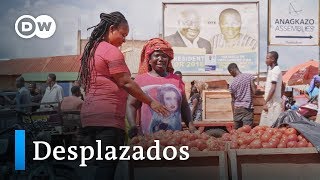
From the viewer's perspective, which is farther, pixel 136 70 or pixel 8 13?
pixel 136 70

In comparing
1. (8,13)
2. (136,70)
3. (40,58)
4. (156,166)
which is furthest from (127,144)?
(8,13)

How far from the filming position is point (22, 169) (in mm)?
4281

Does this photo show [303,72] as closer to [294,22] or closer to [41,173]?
[294,22]

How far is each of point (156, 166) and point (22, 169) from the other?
0.95m

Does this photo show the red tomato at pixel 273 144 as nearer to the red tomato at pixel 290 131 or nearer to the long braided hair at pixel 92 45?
the red tomato at pixel 290 131

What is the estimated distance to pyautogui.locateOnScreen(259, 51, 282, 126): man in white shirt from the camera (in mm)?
4395

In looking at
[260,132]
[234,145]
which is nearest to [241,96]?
[260,132]

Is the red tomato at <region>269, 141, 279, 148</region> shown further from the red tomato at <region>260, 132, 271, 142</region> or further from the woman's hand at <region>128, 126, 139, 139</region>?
the woman's hand at <region>128, 126, 139, 139</region>

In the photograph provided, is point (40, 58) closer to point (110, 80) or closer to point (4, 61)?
point (4, 61)

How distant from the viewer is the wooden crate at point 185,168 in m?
4.16

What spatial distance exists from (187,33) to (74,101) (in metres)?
0.95

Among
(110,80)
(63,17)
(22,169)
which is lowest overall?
(22,169)

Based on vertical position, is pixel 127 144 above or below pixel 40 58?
below

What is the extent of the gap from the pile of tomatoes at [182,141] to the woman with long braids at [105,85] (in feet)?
0.56
